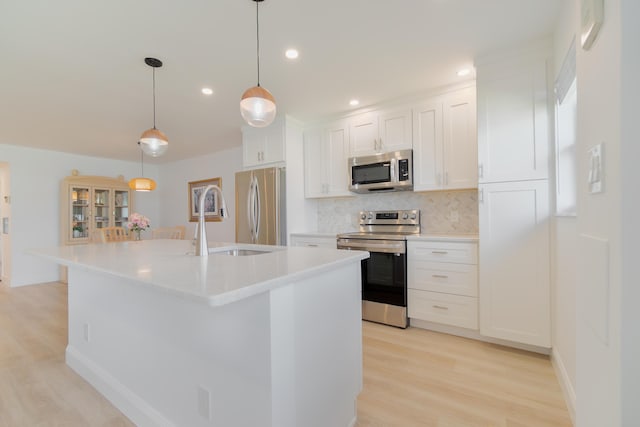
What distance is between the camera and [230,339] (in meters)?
1.12

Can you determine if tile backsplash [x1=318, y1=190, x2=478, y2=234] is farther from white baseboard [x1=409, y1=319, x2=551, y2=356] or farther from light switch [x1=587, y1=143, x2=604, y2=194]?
light switch [x1=587, y1=143, x2=604, y2=194]

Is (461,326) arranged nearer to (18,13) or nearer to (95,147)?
(18,13)

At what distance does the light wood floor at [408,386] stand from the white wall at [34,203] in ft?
9.28

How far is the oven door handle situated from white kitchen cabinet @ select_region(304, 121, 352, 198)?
670 millimetres

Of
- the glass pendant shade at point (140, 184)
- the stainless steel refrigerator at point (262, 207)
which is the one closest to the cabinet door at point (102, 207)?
the glass pendant shade at point (140, 184)

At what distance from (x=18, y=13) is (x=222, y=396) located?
2.50 meters

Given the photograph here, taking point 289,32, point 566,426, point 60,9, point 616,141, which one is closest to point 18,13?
point 60,9

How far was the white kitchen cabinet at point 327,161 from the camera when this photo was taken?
11.4 ft

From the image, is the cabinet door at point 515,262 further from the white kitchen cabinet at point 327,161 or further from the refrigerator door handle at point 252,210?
the refrigerator door handle at point 252,210

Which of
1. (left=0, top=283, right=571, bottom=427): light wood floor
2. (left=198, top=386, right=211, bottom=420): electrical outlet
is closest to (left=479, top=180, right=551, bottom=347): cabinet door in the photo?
(left=0, top=283, right=571, bottom=427): light wood floor

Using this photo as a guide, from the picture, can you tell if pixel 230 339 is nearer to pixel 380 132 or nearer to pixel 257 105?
pixel 257 105

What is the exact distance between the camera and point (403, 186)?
3.00 meters

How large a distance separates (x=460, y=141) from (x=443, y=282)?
1342 millimetres

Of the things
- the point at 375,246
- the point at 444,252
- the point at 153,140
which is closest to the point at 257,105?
the point at 153,140
